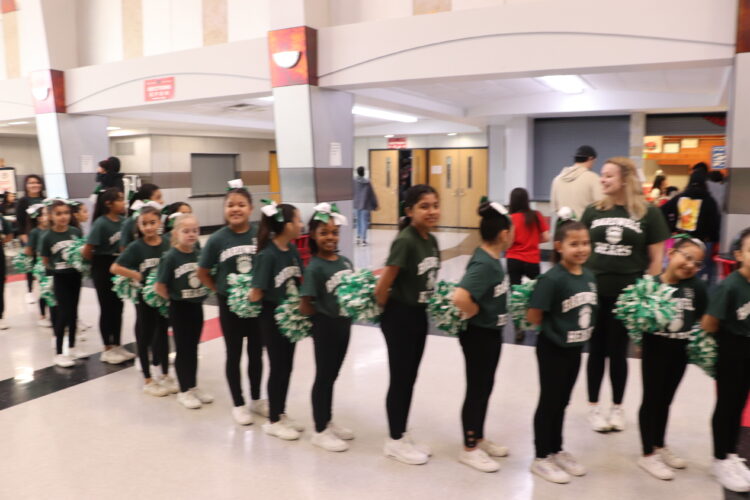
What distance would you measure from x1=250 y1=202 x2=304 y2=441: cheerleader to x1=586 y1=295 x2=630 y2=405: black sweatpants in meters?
1.67

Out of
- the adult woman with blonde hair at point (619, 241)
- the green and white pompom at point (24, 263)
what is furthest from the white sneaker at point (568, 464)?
the green and white pompom at point (24, 263)

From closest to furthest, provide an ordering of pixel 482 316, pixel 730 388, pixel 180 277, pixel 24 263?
pixel 730 388, pixel 482 316, pixel 180 277, pixel 24 263

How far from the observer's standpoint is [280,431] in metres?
3.26

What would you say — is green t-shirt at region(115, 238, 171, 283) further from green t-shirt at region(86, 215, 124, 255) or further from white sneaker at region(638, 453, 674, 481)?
white sneaker at region(638, 453, 674, 481)

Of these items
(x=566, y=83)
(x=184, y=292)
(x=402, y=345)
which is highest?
(x=566, y=83)

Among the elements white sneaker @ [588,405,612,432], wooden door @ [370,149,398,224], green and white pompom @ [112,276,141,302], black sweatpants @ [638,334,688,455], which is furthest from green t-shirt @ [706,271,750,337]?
wooden door @ [370,149,398,224]

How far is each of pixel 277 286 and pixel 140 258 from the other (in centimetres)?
127

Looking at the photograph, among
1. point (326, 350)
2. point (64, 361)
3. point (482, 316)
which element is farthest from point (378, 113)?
point (482, 316)

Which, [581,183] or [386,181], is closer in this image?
[581,183]

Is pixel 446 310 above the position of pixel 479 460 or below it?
above

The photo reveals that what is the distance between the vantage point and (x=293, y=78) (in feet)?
20.4

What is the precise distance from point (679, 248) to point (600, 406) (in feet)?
3.93

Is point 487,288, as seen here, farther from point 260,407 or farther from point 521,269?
point 521,269

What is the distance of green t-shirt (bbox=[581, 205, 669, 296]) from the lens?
3.05 metres
